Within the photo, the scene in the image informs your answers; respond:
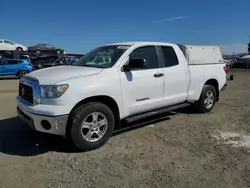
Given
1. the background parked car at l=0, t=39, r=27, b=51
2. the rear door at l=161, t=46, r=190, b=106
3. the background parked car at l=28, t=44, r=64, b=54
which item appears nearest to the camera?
the rear door at l=161, t=46, r=190, b=106

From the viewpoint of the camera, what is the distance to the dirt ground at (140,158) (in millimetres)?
3443

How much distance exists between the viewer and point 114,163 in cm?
397

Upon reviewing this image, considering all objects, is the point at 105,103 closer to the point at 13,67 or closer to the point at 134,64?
the point at 134,64

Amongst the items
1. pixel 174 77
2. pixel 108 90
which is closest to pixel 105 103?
pixel 108 90

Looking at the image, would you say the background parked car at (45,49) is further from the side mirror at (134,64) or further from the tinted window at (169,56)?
the side mirror at (134,64)

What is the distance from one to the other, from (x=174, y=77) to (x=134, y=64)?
A: 125cm

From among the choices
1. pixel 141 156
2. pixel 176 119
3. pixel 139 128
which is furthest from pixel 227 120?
pixel 141 156

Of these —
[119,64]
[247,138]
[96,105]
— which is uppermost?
[119,64]

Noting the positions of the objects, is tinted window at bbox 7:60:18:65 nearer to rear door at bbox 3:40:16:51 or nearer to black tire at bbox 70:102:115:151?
rear door at bbox 3:40:16:51

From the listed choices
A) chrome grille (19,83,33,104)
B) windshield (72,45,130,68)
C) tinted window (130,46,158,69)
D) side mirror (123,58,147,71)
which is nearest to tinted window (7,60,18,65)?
windshield (72,45,130,68)

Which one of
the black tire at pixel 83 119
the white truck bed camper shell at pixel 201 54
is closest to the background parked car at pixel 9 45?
the white truck bed camper shell at pixel 201 54

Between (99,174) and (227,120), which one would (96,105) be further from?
(227,120)

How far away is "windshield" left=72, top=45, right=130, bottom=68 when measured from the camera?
16.4 feet

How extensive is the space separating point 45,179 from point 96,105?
4.73ft
